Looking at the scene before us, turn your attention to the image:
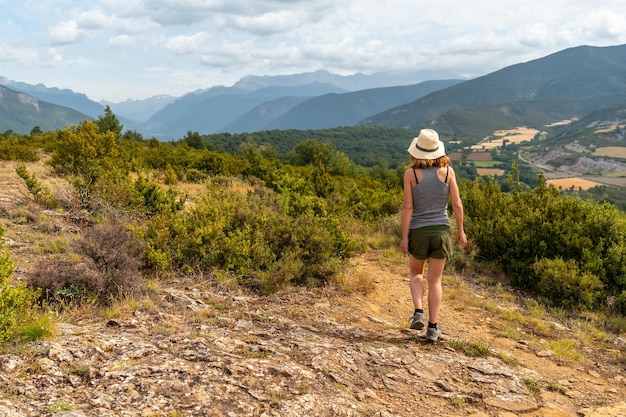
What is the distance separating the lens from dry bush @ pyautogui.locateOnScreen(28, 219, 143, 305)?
166 inches

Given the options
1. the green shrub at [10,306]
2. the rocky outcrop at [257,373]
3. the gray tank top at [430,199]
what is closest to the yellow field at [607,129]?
the rocky outcrop at [257,373]

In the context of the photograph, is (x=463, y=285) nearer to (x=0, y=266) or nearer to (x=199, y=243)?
(x=199, y=243)

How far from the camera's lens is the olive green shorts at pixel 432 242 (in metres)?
4.36

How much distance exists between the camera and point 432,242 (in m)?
4.38

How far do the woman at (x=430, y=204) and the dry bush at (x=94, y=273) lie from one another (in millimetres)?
3259

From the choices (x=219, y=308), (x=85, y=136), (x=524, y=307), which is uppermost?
(x=85, y=136)

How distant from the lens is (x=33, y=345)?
3.10 metres

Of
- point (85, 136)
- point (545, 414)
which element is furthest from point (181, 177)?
point (545, 414)

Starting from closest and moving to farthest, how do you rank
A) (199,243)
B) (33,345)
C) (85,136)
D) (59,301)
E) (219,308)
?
(33,345), (59,301), (219,308), (199,243), (85,136)

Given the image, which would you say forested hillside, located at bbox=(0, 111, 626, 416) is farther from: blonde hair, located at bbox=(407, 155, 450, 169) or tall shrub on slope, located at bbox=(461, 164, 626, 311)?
blonde hair, located at bbox=(407, 155, 450, 169)

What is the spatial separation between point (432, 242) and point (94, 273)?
3.80 meters

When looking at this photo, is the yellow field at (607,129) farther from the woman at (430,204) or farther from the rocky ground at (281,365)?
the woman at (430,204)

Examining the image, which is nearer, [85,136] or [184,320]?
[184,320]

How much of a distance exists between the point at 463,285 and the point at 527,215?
6.87 feet
